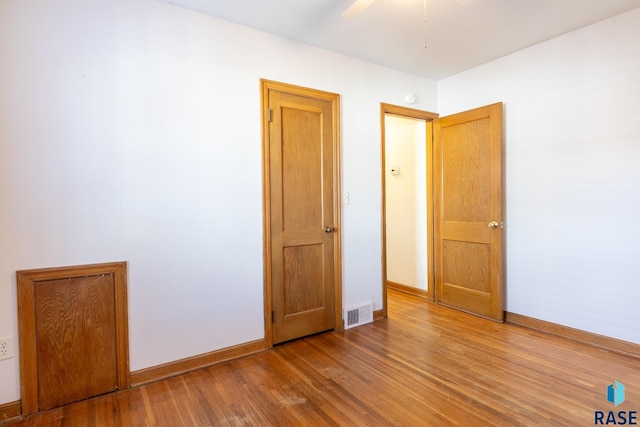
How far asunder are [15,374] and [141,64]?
2.02 m

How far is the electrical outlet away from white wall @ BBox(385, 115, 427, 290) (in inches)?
149

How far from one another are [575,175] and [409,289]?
88.7 inches

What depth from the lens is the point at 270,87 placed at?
273 centimetres

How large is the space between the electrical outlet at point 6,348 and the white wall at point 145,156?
0.04 metres

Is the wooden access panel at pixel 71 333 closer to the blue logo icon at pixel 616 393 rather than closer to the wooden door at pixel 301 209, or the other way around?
the wooden door at pixel 301 209

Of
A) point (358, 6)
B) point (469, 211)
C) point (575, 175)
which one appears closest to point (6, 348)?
point (358, 6)

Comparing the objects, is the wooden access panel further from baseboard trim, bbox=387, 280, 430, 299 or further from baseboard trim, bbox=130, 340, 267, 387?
baseboard trim, bbox=387, 280, 430, 299

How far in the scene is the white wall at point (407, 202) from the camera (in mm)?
4125

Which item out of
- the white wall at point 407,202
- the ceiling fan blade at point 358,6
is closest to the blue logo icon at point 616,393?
the white wall at point 407,202

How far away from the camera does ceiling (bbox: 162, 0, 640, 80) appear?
2354 mm

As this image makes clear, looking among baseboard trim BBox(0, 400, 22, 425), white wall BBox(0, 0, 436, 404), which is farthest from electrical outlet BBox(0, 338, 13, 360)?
baseboard trim BBox(0, 400, 22, 425)

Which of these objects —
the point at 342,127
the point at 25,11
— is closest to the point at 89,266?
the point at 25,11

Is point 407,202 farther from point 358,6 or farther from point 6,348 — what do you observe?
point 6,348

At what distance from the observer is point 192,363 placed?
241 centimetres
